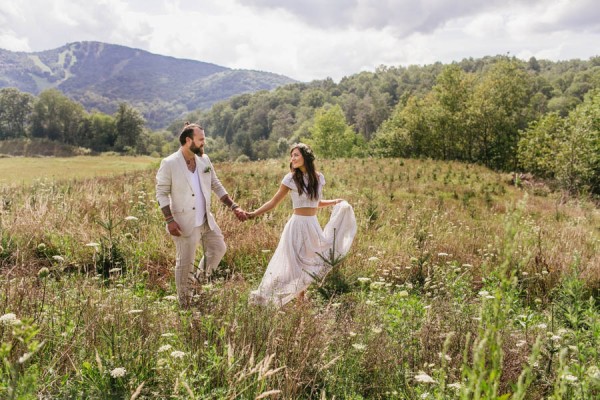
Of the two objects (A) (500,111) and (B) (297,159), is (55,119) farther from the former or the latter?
(B) (297,159)

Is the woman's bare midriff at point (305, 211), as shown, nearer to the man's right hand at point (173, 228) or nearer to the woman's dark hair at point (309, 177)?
the woman's dark hair at point (309, 177)

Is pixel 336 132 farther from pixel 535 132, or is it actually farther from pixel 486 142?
pixel 535 132

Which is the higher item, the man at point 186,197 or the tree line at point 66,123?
the tree line at point 66,123

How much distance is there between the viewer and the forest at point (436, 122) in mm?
29781

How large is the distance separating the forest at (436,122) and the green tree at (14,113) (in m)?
0.21

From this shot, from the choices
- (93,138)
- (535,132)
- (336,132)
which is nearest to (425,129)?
(535,132)

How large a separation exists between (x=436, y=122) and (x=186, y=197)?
4434cm

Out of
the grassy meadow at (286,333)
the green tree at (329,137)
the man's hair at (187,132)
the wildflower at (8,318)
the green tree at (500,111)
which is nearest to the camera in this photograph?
the grassy meadow at (286,333)

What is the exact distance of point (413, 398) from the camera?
2715 millimetres

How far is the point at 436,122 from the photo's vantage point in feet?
149

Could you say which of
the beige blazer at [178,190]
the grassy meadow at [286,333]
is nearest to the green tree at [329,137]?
the grassy meadow at [286,333]

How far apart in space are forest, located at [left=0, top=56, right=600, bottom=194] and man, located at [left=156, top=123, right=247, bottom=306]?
23053 millimetres

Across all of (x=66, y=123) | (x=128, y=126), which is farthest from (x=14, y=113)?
(x=128, y=126)

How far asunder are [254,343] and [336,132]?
65.6 m
